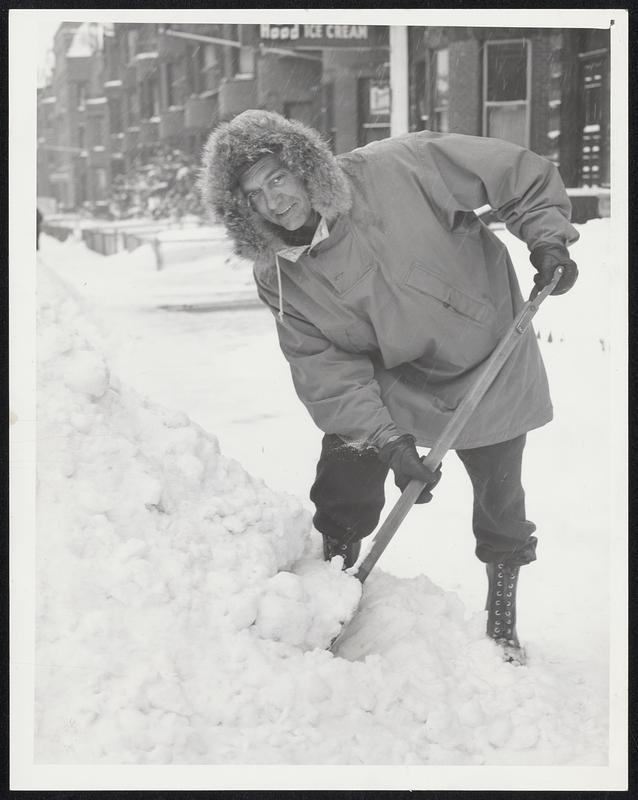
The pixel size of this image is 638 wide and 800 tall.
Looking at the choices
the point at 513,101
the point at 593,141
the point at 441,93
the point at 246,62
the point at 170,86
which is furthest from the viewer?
the point at 170,86

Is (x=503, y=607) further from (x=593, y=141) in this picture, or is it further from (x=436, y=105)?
(x=436, y=105)

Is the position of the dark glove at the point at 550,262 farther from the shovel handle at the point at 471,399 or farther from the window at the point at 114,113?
the window at the point at 114,113

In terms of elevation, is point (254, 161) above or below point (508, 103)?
below

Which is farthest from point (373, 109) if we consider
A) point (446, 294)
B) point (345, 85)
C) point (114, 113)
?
point (446, 294)

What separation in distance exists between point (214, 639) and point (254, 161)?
4.27 ft

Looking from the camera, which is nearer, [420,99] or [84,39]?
[84,39]

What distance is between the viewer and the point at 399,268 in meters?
2.65

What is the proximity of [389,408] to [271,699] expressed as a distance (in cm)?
95

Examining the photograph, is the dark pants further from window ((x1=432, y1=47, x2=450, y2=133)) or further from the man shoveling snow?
window ((x1=432, y1=47, x2=450, y2=133))

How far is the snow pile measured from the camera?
2359 millimetres

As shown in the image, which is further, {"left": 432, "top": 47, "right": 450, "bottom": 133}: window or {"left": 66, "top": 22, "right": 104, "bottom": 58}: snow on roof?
{"left": 432, "top": 47, "right": 450, "bottom": 133}: window

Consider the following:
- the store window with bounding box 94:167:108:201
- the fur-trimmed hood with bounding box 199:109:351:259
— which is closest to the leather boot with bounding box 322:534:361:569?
the fur-trimmed hood with bounding box 199:109:351:259

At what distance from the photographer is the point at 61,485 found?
259cm

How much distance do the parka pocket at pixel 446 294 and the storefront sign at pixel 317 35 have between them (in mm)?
930
